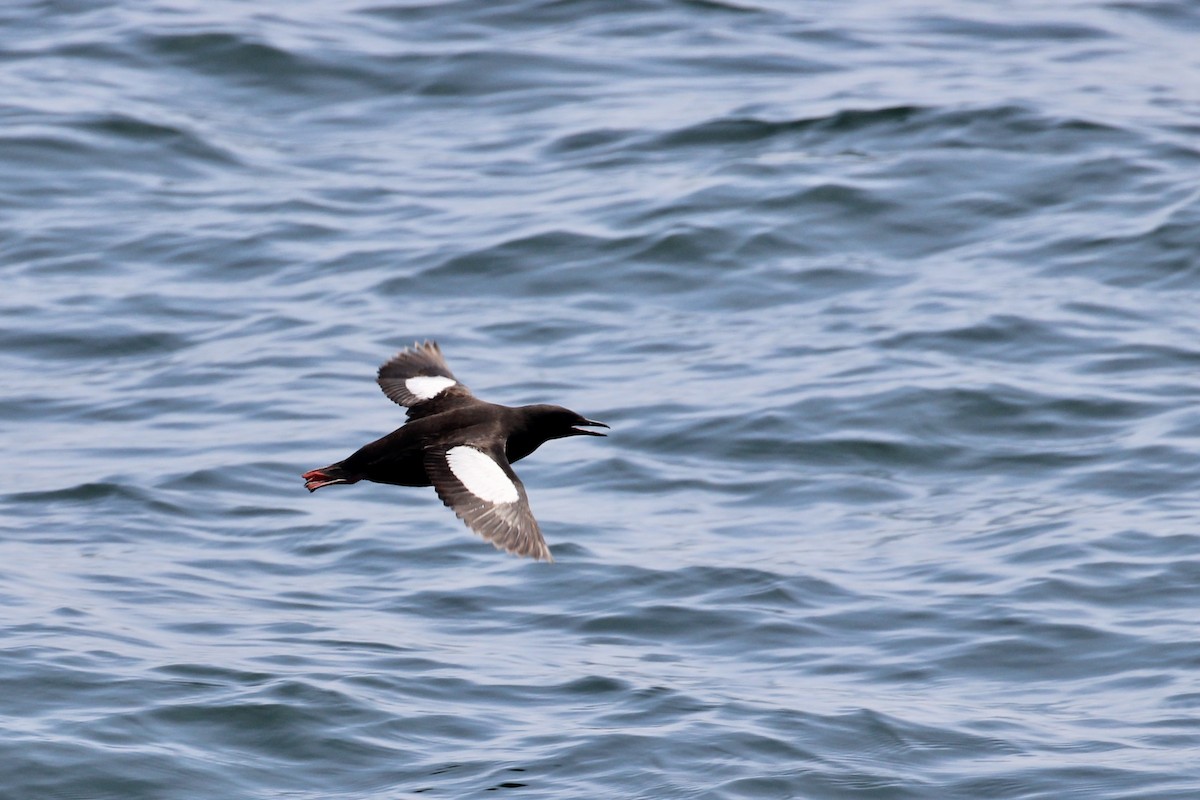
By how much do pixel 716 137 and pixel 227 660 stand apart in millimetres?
7566

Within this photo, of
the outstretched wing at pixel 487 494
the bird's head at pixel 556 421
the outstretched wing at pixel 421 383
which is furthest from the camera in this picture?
the outstretched wing at pixel 421 383

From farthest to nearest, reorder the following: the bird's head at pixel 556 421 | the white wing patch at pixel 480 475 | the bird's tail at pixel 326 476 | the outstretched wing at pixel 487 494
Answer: the bird's head at pixel 556 421
the bird's tail at pixel 326 476
the white wing patch at pixel 480 475
the outstretched wing at pixel 487 494

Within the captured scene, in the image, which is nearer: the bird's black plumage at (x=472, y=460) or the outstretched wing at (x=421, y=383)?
the bird's black plumage at (x=472, y=460)

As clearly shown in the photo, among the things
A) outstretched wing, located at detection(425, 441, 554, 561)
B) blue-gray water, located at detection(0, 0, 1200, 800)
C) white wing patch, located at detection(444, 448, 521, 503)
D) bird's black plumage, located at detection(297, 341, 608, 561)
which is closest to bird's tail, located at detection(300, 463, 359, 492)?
bird's black plumage, located at detection(297, 341, 608, 561)

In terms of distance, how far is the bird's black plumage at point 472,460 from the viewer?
6559 mm

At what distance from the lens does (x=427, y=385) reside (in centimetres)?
834

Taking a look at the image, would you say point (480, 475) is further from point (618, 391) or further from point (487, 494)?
point (618, 391)

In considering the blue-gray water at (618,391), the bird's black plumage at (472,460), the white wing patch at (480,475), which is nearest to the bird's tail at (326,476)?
the bird's black plumage at (472,460)

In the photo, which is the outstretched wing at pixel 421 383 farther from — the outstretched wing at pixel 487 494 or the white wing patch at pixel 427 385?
the outstretched wing at pixel 487 494

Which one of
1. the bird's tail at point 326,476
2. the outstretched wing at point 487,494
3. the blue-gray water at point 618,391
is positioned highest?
the outstretched wing at point 487,494

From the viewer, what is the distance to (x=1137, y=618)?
28.3 ft

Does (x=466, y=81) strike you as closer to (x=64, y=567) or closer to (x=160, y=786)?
(x=64, y=567)

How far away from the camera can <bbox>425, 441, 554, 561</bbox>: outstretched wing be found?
6496 millimetres

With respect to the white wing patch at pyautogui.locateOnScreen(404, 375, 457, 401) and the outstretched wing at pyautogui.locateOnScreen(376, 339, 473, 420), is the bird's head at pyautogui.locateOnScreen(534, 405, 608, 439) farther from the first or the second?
the white wing patch at pyautogui.locateOnScreen(404, 375, 457, 401)
